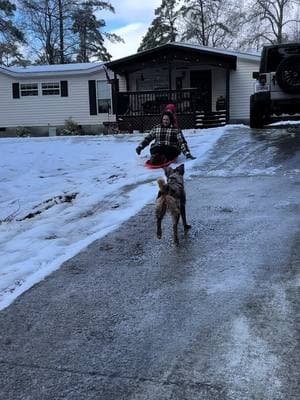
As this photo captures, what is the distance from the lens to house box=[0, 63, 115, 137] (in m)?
24.7

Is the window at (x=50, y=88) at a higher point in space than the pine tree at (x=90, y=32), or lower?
lower

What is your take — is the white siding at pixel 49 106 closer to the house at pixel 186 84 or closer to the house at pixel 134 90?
the house at pixel 134 90

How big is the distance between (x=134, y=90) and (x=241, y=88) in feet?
15.7

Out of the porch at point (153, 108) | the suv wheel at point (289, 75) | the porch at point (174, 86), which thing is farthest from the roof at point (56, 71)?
the suv wheel at point (289, 75)

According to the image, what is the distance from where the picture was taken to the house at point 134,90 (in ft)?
65.5

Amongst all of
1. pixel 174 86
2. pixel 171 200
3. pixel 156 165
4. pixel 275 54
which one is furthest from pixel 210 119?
pixel 171 200

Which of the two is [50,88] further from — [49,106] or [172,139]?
[172,139]

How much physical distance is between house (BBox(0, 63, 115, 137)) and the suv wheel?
43.6 feet

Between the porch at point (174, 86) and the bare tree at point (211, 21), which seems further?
the bare tree at point (211, 21)

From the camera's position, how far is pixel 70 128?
2398 centimetres

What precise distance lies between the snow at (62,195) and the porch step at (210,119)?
20.4ft

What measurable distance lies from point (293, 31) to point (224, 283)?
42.4 m

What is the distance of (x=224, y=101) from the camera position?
A: 22.5m

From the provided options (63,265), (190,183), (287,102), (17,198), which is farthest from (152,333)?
(287,102)
